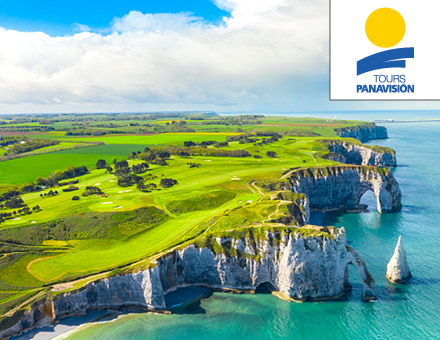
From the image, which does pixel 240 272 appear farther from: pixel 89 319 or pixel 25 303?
pixel 25 303

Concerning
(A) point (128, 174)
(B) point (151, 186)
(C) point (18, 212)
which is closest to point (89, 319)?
(C) point (18, 212)

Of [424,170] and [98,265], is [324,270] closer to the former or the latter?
[98,265]

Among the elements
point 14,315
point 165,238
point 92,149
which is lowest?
point 14,315

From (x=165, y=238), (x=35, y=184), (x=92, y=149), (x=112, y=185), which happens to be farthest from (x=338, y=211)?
(x=92, y=149)

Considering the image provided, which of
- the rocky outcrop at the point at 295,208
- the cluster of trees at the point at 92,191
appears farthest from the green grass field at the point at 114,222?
the cluster of trees at the point at 92,191

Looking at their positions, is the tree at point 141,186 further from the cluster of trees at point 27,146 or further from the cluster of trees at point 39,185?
the cluster of trees at point 27,146

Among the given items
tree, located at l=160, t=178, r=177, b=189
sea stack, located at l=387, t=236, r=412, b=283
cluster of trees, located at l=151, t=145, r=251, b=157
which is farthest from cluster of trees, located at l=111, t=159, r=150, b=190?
sea stack, located at l=387, t=236, r=412, b=283

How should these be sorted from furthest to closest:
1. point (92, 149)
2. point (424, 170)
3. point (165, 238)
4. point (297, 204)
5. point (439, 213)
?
point (92, 149), point (424, 170), point (439, 213), point (297, 204), point (165, 238)
